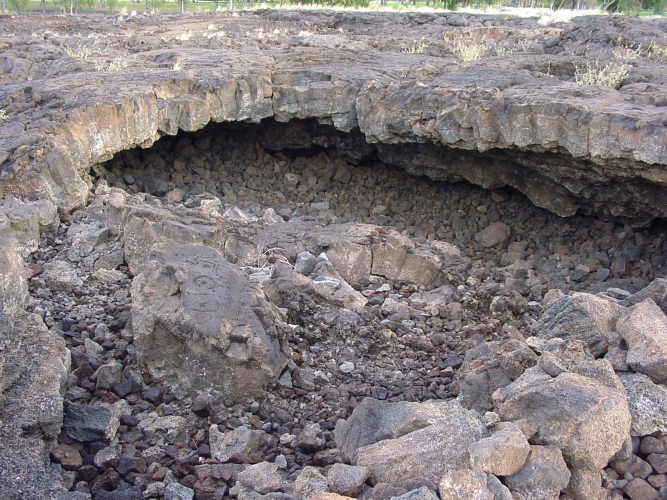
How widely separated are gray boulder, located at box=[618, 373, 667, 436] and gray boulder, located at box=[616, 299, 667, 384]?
0.09m

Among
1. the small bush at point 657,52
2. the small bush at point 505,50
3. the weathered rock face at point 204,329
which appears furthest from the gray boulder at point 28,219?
the small bush at point 657,52

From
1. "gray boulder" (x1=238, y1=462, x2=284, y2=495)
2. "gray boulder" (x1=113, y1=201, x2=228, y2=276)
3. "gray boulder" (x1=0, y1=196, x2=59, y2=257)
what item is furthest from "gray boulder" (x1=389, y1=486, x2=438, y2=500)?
"gray boulder" (x1=0, y1=196, x2=59, y2=257)

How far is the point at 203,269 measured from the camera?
397 cm

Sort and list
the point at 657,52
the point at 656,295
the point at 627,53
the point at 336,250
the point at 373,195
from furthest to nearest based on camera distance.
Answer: the point at 373,195, the point at 657,52, the point at 627,53, the point at 336,250, the point at 656,295

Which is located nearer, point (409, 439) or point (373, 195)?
point (409, 439)

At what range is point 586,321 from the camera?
380 cm

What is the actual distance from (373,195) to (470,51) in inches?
109

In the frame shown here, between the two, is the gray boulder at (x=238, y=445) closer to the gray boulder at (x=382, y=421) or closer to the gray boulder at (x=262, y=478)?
the gray boulder at (x=262, y=478)

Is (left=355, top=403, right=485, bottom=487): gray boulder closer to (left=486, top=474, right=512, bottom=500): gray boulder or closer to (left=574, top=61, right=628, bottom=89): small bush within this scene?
(left=486, top=474, right=512, bottom=500): gray boulder

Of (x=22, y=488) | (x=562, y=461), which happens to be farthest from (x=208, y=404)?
(x=562, y=461)

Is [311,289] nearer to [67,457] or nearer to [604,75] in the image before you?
[67,457]

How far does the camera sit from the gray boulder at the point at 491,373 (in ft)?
11.5

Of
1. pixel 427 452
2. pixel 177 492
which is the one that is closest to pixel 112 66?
pixel 177 492

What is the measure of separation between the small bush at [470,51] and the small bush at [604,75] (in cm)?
191
